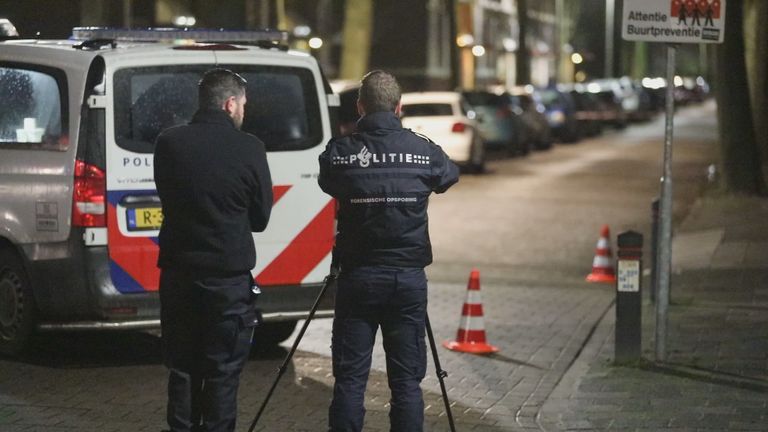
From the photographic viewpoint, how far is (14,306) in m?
9.36

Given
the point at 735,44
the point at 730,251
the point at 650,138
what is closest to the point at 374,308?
the point at 730,251

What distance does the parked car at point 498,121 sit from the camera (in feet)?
116

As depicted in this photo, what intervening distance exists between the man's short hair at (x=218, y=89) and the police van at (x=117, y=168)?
→ 2.38 meters

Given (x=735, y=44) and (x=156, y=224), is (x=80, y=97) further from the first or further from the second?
(x=735, y=44)

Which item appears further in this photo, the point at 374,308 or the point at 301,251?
the point at 301,251

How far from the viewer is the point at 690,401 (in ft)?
27.7

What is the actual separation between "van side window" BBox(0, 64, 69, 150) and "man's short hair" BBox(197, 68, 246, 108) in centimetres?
278

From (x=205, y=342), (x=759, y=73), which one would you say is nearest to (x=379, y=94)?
(x=205, y=342)

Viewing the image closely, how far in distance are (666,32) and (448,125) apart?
19446 mm

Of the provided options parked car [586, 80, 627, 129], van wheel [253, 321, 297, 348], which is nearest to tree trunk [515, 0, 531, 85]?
parked car [586, 80, 627, 129]

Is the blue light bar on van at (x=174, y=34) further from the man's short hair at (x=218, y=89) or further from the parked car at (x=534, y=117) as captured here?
the parked car at (x=534, y=117)

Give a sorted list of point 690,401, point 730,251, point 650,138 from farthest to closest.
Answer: point 650,138, point 730,251, point 690,401

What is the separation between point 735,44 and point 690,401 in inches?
589

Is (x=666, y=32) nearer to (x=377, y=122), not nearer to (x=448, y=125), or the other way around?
(x=377, y=122)
